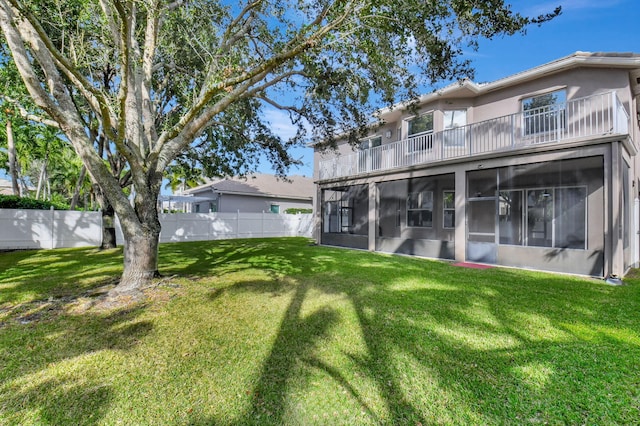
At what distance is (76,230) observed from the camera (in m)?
13.7

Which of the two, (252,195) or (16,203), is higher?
(252,195)

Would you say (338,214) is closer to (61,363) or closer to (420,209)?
(420,209)

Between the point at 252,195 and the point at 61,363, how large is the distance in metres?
19.7

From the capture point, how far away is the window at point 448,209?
42.2 ft

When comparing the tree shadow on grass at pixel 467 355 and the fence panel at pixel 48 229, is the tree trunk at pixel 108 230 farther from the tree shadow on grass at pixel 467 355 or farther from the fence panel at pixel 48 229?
the tree shadow on grass at pixel 467 355

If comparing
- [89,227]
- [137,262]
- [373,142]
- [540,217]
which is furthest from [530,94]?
[89,227]

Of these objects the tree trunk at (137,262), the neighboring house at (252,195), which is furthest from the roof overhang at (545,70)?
the neighboring house at (252,195)

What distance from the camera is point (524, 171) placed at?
31.8ft

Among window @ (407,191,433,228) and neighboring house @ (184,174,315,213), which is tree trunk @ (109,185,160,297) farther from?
neighboring house @ (184,174,315,213)

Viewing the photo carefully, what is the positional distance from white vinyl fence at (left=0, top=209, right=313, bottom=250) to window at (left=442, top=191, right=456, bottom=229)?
1073cm

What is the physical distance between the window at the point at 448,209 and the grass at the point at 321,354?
21.0 feet

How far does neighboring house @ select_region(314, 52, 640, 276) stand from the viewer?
25.5 feet

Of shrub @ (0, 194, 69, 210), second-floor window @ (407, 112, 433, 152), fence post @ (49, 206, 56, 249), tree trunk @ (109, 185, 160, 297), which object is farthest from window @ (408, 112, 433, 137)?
shrub @ (0, 194, 69, 210)

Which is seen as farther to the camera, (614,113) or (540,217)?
(540,217)
